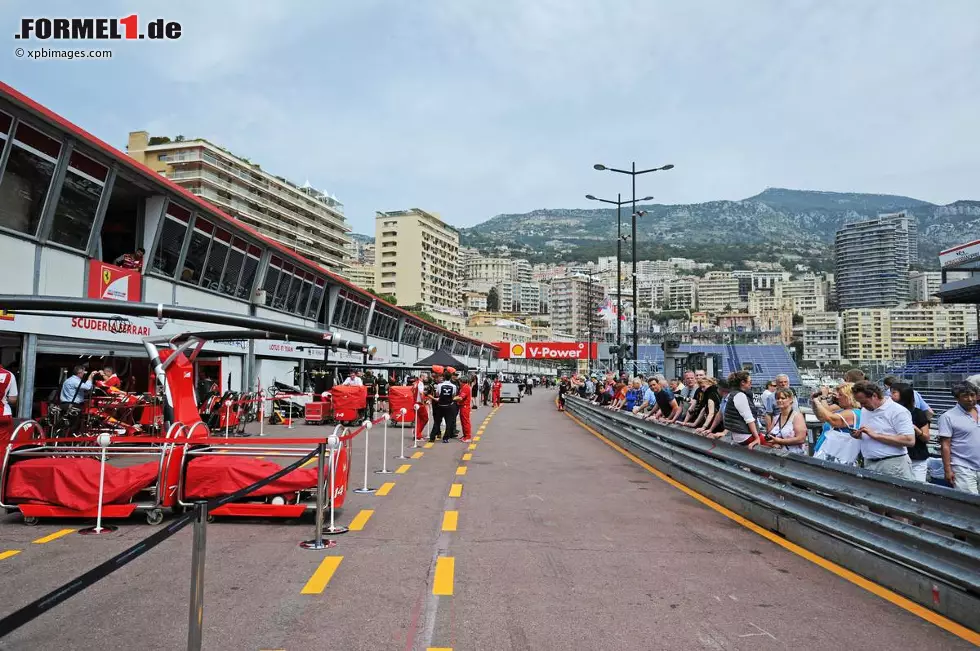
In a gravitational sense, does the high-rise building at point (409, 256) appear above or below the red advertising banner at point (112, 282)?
above

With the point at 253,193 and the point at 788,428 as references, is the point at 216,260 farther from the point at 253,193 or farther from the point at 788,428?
the point at 253,193

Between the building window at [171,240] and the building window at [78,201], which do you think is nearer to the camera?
the building window at [78,201]

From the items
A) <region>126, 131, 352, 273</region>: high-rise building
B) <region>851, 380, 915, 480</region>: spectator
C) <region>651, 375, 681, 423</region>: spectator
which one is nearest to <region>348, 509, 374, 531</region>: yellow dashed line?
<region>851, 380, 915, 480</region>: spectator

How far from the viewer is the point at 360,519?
7.70 meters

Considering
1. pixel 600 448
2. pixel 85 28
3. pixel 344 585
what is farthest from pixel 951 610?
pixel 85 28

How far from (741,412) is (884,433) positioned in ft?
8.05

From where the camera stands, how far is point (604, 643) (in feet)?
13.6

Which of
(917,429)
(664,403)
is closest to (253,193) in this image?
(664,403)

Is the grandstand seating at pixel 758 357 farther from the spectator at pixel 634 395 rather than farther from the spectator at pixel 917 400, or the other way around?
the spectator at pixel 917 400

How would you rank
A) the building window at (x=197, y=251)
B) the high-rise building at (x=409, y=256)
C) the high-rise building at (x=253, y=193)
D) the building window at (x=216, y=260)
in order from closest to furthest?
the building window at (x=197, y=251) < the building window at (x=216, y=260) < the high-rise building at (x=253, y=193) < the high-rise building at (x=409, y=256)

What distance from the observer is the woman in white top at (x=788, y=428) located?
828 cm

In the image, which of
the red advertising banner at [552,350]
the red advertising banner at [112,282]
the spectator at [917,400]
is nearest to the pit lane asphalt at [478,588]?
the spectator at [917,400]

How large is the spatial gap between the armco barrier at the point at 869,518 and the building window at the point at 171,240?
17207 millimetres

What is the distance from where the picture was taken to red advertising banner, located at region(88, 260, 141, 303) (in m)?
17.0
